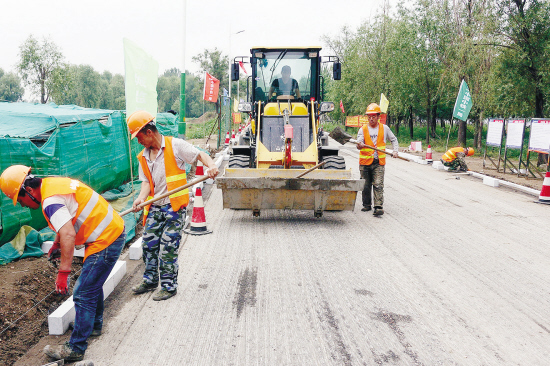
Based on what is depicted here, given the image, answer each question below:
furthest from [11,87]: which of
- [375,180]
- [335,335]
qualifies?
[335,335]

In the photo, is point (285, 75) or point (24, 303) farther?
point (285, 75)

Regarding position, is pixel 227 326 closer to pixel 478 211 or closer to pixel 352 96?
pixel 478 211

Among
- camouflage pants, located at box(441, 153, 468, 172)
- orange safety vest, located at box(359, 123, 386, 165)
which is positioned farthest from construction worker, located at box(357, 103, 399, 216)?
camouflage pants, located at box(441, 153, 468, 172)

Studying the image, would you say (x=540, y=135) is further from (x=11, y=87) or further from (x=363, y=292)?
(x=11, y=87)

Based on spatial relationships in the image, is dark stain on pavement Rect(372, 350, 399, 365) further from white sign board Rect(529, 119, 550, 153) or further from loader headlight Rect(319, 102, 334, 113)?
white sign board Rect(529, 119, 550, 153)

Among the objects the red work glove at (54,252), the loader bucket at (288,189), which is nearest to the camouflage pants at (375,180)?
the loader bucket at (288,189)

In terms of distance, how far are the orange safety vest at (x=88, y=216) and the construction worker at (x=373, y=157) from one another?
5.69 meters

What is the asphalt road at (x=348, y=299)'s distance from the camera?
3668 mm

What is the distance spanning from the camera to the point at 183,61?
1265 cm

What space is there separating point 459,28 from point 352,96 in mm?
17711

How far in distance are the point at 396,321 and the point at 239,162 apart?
205 inches

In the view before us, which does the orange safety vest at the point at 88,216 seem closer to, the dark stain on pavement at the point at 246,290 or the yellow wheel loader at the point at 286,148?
the dark stain on pavement at the point at 246,290

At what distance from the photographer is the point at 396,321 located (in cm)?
420

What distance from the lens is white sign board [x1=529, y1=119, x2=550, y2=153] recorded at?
12875 millimetres
